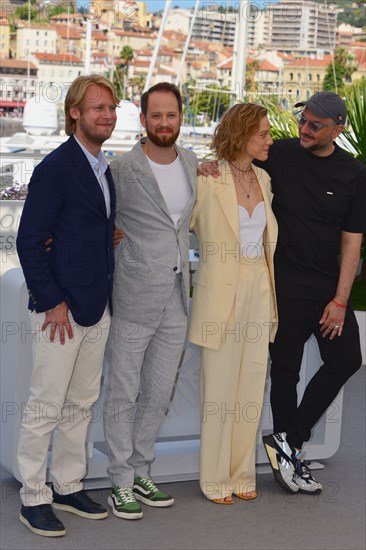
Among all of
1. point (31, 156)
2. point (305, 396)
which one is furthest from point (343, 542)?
point (31, 156)

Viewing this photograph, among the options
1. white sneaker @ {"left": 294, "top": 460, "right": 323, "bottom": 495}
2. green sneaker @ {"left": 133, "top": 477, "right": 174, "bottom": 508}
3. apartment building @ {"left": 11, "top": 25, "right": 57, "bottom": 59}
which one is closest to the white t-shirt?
green sneaker @ {"left": 133, "top": 477, "right": 174, "bottom": 508}

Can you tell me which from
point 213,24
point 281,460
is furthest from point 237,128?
point 213,24

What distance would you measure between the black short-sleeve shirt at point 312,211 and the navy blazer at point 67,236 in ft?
2.52

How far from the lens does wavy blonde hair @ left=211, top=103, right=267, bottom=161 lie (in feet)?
11.8

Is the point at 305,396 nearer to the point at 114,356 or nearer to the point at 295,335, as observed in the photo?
the point at 295,335

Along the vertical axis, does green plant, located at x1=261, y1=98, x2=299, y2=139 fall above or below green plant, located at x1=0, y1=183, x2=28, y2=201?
above

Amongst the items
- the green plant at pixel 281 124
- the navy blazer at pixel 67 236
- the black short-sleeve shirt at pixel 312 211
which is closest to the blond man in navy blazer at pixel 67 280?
the navy blazer at pixel 67 236

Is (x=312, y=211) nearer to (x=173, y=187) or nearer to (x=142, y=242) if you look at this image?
(x=173, y=187)

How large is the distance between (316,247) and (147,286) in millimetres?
737

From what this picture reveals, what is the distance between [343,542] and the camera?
3568 mm

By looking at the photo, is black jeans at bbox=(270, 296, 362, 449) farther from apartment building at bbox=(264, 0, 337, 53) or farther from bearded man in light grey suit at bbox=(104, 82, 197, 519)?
apartment building at bbox=(264, 0, 337, 53)

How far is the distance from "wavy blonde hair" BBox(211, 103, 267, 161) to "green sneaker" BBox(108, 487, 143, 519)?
4.23 feet

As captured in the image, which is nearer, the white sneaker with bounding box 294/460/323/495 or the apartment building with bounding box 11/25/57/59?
the white sneaker with bounding box 294/460/323/495

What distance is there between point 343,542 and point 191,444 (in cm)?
87
